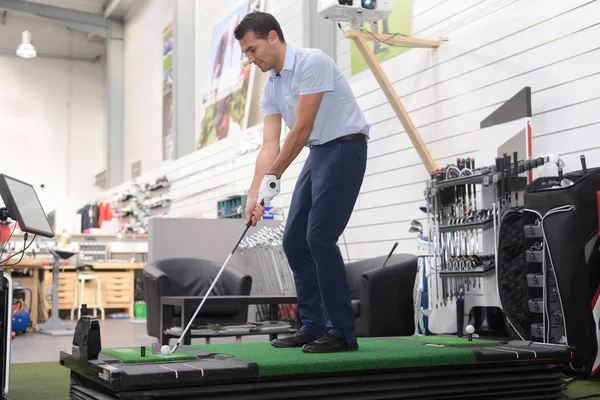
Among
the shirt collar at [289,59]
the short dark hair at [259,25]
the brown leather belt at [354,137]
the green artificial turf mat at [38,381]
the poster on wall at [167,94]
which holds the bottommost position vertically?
the green artificial turf mat at [38,381]

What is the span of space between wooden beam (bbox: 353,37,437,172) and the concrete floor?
230 centimetres

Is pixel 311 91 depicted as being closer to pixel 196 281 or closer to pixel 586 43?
pixel 586 43

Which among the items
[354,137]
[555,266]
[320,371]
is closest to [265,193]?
[354,137]

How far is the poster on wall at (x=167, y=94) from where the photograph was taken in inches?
515

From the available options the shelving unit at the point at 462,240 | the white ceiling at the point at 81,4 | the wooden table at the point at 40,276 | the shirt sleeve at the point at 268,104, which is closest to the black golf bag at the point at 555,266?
the shelving unit at the point at 462,240

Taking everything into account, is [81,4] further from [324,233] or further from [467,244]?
[324,233]

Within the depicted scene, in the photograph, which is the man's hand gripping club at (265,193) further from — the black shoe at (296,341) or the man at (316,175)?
the black shoe at (296,341)

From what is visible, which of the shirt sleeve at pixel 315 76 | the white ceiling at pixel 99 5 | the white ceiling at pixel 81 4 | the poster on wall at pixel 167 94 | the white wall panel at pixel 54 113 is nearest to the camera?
the shirt sleeve at pixel 315 76

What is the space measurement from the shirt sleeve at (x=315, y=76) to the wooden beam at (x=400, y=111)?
2918 mm

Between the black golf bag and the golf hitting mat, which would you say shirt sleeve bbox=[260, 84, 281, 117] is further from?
the black golf bag

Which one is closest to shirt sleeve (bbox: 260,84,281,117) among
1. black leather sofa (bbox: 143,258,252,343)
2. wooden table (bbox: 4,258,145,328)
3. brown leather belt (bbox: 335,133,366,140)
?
brown leather belt (bbox: 335,133,366,140)

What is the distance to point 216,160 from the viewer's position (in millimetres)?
10727

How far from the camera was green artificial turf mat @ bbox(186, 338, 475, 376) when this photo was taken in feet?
8.52

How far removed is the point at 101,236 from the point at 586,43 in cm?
866
